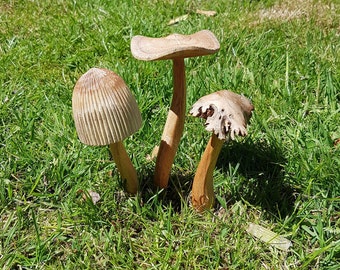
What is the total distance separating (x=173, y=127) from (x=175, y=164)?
0.38m

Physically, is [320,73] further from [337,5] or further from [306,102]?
[337,5]

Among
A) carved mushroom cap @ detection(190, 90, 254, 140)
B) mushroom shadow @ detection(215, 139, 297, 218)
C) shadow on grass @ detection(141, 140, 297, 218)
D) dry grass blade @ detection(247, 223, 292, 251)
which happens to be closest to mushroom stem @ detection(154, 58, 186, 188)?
shadow on grass @ detection(141, 140, 297, 218)

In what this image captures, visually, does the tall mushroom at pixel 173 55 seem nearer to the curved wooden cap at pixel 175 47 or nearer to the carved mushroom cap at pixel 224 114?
the curved wooden cap at pixel 175 47

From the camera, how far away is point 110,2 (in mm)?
4227

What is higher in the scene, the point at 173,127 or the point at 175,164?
the point at 173,127

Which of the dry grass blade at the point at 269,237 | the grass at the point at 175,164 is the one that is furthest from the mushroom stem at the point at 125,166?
the dry grass blade at the point at 269,237

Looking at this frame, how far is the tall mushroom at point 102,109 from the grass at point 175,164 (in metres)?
0.50

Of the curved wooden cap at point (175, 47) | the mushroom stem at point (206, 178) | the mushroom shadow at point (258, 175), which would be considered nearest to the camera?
the curved wooden cap at point (175, 47)

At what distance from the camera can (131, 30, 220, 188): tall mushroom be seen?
1717 mm

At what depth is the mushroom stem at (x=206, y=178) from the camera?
1957 millimetres

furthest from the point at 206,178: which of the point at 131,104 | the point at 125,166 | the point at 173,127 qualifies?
the point at 131,104

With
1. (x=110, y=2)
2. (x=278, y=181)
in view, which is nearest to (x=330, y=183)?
(x=278, y=181)

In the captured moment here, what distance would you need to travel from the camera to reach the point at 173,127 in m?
2.11

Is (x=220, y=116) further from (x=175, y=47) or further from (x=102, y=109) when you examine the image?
(x=102, y=109)
